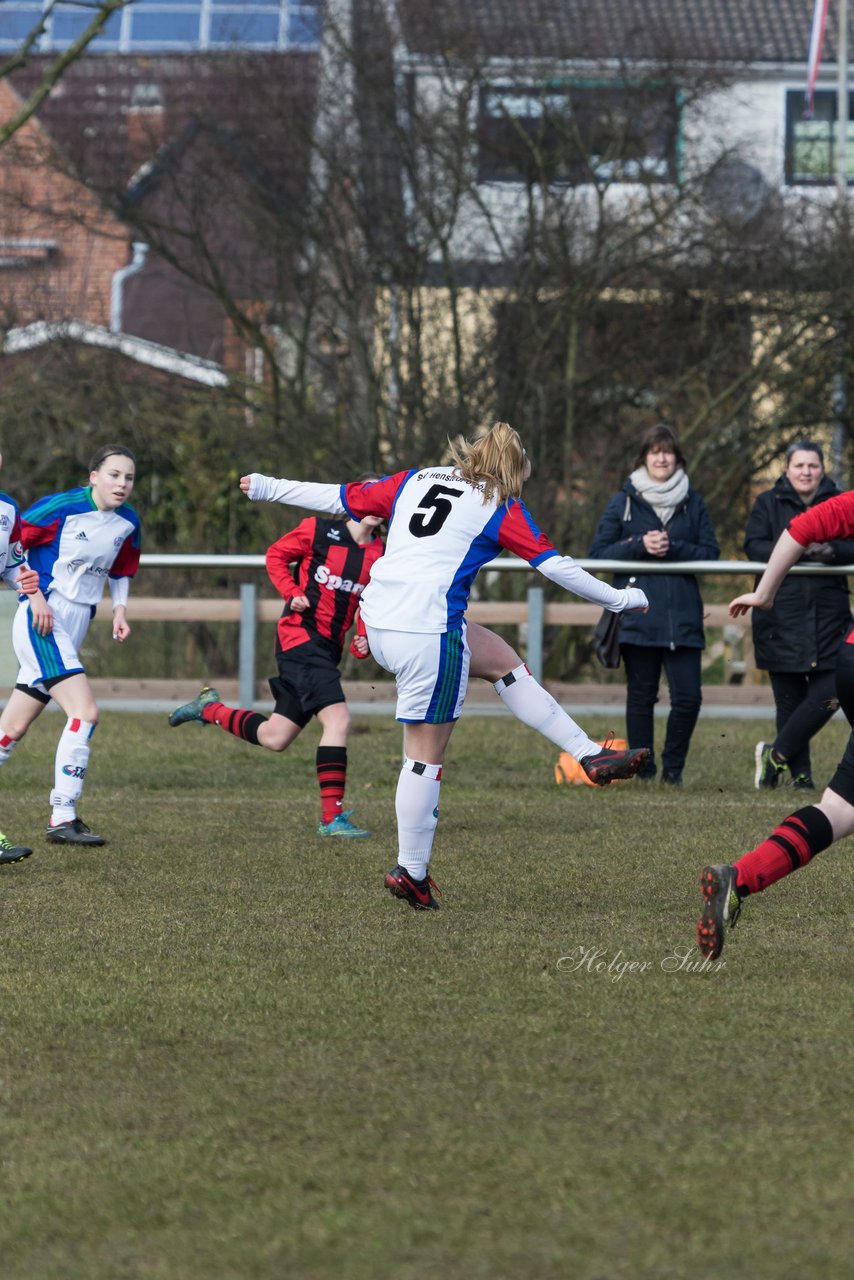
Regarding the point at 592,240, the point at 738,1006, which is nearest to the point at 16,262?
the point at 592,240

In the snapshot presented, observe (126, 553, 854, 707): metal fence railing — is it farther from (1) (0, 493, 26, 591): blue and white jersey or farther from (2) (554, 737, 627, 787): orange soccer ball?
(1) (0, 493, 26, 591): blue and white jersey

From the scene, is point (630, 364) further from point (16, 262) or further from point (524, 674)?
point (524, 674)

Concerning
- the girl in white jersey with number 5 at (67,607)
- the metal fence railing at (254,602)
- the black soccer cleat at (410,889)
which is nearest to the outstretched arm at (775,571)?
the black soccer cleat at (410,889)

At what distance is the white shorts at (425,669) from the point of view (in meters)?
6.58

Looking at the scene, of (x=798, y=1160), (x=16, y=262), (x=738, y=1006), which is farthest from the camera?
(x=16, y=262)

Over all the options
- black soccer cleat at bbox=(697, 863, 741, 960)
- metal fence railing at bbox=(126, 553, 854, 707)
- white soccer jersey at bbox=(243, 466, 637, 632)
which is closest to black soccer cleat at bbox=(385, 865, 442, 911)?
white soccer jersey at bbox=(243, 466, 637, 632)

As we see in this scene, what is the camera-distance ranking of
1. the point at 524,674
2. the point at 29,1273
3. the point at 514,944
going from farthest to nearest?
the point at 524,674 → the point at 514,944 → the point at 29,1273

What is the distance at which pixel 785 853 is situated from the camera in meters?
5.62

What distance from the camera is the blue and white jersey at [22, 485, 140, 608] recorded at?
28.2 ft

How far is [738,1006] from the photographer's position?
518 cm

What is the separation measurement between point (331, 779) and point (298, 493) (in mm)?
1996

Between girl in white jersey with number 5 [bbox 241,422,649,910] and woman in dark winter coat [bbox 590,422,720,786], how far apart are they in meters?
3.73

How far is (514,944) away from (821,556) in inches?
206

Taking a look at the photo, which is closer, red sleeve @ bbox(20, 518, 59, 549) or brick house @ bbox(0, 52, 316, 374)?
red sleeve @ bbox(20, 518, 59, 549)
